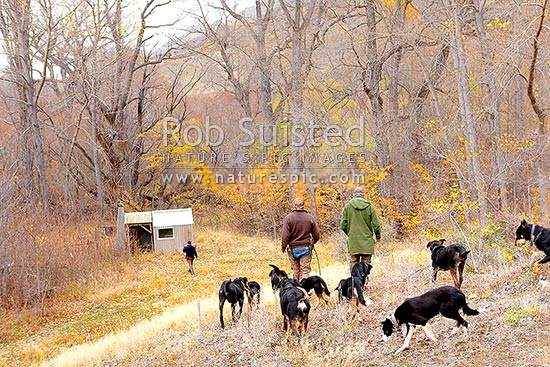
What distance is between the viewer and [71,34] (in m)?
24.4

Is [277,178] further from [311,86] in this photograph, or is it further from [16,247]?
[16,247]

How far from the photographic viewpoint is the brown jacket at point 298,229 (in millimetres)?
10070

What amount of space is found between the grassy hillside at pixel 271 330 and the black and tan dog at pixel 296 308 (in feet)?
0.70

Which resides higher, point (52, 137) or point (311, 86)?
point (311, 86)

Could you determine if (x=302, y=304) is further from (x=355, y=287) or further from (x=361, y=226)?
(x=361, y=226)

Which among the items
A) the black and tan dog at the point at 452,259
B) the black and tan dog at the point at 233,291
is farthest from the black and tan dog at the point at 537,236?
the black and tan dog at the point at 233,291

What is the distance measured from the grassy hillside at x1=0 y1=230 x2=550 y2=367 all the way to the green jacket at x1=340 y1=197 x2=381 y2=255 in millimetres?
857

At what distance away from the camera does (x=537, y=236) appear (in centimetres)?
807

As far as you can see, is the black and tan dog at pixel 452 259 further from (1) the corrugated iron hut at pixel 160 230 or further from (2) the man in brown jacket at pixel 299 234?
(1) the corrugated iron hut at pixel 160 230

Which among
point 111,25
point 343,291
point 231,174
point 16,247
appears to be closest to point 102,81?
point 111,25

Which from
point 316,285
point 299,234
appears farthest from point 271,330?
point 299,234

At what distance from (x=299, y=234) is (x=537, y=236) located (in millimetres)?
3953

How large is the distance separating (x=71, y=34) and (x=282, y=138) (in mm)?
13146

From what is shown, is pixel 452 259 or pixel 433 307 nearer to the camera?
pixel 433 307
